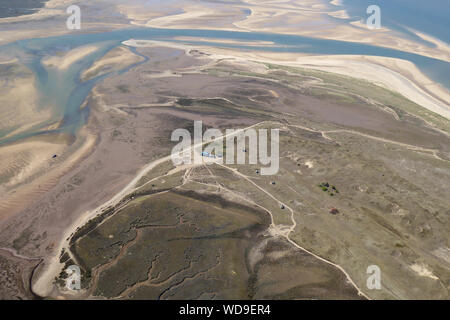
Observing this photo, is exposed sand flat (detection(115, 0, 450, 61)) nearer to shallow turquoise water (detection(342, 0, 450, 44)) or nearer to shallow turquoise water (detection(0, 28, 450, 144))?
shallow turquoise water (detection(0, 28, 450, 144))

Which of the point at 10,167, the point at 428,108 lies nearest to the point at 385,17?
the point at 428,108

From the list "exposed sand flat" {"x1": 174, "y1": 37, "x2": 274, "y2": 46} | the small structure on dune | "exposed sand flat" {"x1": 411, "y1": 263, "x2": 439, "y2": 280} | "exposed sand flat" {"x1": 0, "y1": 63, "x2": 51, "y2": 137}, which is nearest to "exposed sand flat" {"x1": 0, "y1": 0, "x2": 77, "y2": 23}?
"exposed sand flat" {"x1": 0, "y1": 63, "x2": 51, "y2": 137}

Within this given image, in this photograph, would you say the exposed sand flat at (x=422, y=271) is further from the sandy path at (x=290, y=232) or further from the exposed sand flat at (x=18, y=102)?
the exposed sand flat at (x=18, y=102)

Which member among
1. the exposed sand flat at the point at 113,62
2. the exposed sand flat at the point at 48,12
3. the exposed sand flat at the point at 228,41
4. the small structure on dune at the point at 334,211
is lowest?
the small structure on dune at the point at 334,211

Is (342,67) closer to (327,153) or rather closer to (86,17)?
(327,153)

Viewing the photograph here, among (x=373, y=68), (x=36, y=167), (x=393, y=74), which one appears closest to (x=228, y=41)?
(x=373, y=68)

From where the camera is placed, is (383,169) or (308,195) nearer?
(308,195)

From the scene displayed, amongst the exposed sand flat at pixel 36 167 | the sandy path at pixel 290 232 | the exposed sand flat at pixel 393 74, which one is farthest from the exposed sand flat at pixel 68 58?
the sandy path at pixel 290 232
